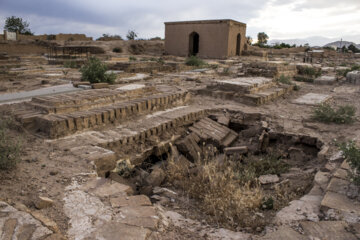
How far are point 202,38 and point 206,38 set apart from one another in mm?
408

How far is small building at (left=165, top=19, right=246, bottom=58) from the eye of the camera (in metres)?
21.5

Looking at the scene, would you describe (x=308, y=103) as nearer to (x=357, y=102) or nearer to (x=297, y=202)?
(x=357, y=102)

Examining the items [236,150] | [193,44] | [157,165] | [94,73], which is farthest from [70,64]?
[193,44]

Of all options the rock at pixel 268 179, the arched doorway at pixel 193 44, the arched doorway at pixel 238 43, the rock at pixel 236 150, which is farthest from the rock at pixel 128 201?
the arched doorway at pixel 238 43

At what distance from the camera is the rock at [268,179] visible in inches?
158

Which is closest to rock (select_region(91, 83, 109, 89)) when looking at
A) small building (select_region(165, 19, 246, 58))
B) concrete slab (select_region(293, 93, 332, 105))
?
concrete slab (select_region(293, 93, 332, 105))

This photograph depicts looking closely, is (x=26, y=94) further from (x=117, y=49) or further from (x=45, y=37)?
(x=45, y=37)

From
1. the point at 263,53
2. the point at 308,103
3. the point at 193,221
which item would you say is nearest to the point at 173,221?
the point at 193,221

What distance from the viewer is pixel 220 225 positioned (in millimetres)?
2707

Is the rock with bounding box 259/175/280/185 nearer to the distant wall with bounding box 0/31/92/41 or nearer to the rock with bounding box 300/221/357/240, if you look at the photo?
the rock with bounding box 300/221/357/240

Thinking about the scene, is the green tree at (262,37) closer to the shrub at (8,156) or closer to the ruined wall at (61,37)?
the ruined wall at (61,37)

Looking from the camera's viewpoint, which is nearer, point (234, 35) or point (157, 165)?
point (157, 165)

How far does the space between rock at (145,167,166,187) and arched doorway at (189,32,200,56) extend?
21.2m

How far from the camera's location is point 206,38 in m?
22.4
